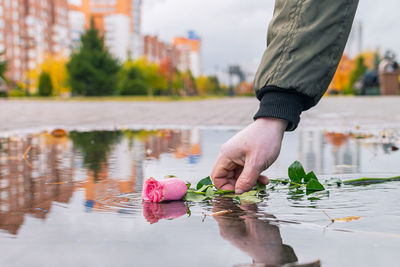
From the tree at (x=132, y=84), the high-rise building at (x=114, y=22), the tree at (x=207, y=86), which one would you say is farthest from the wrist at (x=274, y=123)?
the high-rise building at (x=114, y=22)

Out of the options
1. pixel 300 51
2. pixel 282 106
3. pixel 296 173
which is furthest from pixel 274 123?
pixel 296 173

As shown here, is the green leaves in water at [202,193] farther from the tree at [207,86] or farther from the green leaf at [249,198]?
the tree at [207,86]

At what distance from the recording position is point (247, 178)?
7.15ft

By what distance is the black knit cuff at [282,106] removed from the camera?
1.96 meters

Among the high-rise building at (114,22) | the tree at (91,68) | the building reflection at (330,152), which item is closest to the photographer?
the building reflection at (330,152)

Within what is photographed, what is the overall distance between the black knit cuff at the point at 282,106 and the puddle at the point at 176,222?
0.36m

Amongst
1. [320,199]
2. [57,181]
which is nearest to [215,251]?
[320,199]

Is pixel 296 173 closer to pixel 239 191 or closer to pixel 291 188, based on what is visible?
pixel 291 188

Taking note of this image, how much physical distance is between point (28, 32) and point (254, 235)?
117959 millimetres

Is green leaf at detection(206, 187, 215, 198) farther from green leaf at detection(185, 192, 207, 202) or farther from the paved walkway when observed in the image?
the paved walkway

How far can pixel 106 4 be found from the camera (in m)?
144

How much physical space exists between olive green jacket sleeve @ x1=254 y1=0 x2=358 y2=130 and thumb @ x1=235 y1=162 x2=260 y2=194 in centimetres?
24

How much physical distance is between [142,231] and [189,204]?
52 centimetres

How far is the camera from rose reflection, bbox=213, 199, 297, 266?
1.41 meters
